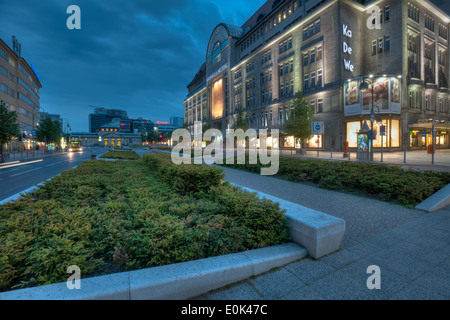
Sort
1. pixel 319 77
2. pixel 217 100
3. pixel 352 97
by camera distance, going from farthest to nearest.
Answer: pixel 217 100 < pixel 319 77 < pixel 352 97

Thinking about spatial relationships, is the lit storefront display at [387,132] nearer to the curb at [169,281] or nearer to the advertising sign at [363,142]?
the advertising sign at [363,142]

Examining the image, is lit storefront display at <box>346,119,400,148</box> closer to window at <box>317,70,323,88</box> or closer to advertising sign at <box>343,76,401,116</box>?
advertising sign at <box>343,76,401,116</box>

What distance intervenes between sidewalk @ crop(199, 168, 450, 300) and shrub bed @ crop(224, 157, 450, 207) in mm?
1363

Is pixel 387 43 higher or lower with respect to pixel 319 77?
higher

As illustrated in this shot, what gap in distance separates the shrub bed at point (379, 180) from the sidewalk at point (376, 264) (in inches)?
53.7

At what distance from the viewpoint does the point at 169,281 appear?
2527 mm

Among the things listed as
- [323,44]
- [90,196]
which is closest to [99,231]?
[90,196]

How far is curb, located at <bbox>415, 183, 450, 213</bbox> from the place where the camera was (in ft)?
20.2

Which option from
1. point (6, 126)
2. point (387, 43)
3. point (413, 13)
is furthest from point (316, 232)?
point (413, 13)

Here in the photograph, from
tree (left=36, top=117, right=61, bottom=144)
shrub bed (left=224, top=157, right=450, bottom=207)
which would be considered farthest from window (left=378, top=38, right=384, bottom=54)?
tree (left=36, top=117, right=61, bottom=144)

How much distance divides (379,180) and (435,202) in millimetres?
Answer: 1638

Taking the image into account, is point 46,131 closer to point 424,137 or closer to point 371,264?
point 371,264

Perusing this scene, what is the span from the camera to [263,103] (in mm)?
52062
